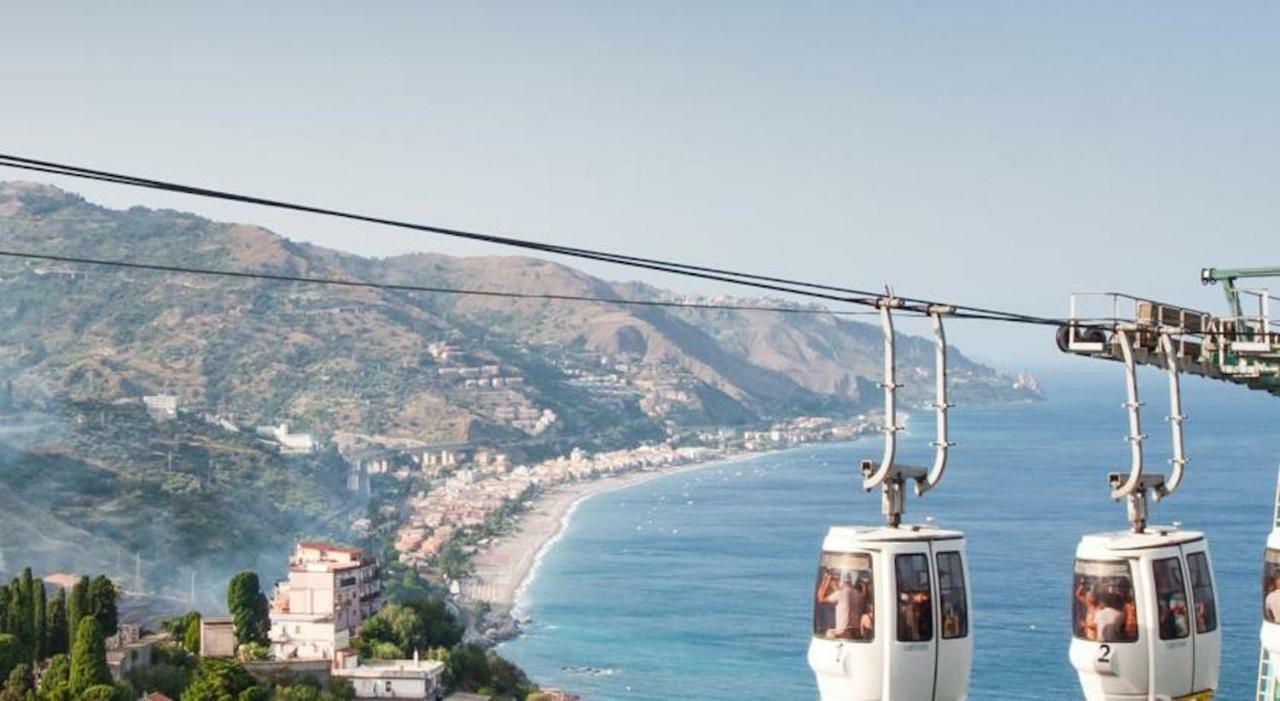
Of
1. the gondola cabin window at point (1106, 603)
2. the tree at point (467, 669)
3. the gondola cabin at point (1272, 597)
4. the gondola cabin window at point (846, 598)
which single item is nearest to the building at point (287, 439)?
the tree at point (467, 669)

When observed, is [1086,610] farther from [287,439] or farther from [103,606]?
[287,439]

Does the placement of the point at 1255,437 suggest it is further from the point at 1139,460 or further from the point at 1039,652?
the point at 1139,460

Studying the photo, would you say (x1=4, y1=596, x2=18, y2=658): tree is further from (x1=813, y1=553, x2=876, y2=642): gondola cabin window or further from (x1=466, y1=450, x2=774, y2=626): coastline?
(x1=813, y1=553, x2=876, y2=642): gondola cabin window

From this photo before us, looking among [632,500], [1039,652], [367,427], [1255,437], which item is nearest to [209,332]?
[367,427]

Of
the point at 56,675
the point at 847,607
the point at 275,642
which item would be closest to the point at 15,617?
the point at 56,675

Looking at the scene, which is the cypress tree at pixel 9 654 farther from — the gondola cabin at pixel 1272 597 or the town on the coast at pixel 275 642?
the gondola cabin at pixel 1272 597

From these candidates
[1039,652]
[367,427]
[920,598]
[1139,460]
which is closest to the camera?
[920,598]
